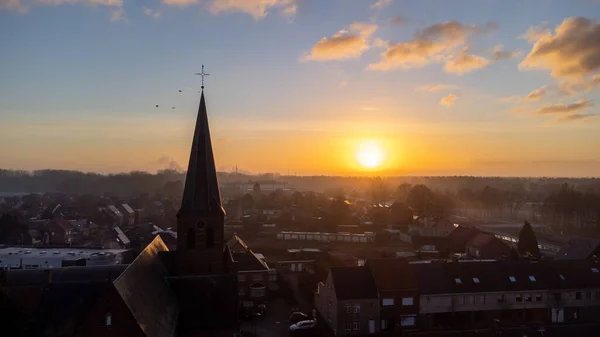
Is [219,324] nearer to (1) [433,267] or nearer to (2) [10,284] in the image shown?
(2) [10,284]

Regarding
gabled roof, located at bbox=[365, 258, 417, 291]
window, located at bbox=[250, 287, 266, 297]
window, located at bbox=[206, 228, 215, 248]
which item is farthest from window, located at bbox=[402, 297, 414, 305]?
window, located at bbox=[206, 228, 215, 248]

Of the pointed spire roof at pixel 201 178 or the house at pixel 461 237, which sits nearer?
the pointed spire roof at pixel 201 178

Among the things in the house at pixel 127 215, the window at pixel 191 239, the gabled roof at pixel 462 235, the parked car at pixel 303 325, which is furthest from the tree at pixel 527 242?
the house at pixel 127 215

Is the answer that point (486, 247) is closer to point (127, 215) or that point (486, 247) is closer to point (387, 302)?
point (387, 302)

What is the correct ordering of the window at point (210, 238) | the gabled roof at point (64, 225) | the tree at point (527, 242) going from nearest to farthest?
the window at point (210, 238), the tree at point (527, 242), the gabled roof at point (64, 225)

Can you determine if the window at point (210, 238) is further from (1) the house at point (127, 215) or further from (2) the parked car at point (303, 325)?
(1) the house at point (127, 215)

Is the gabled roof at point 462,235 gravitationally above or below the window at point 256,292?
above
